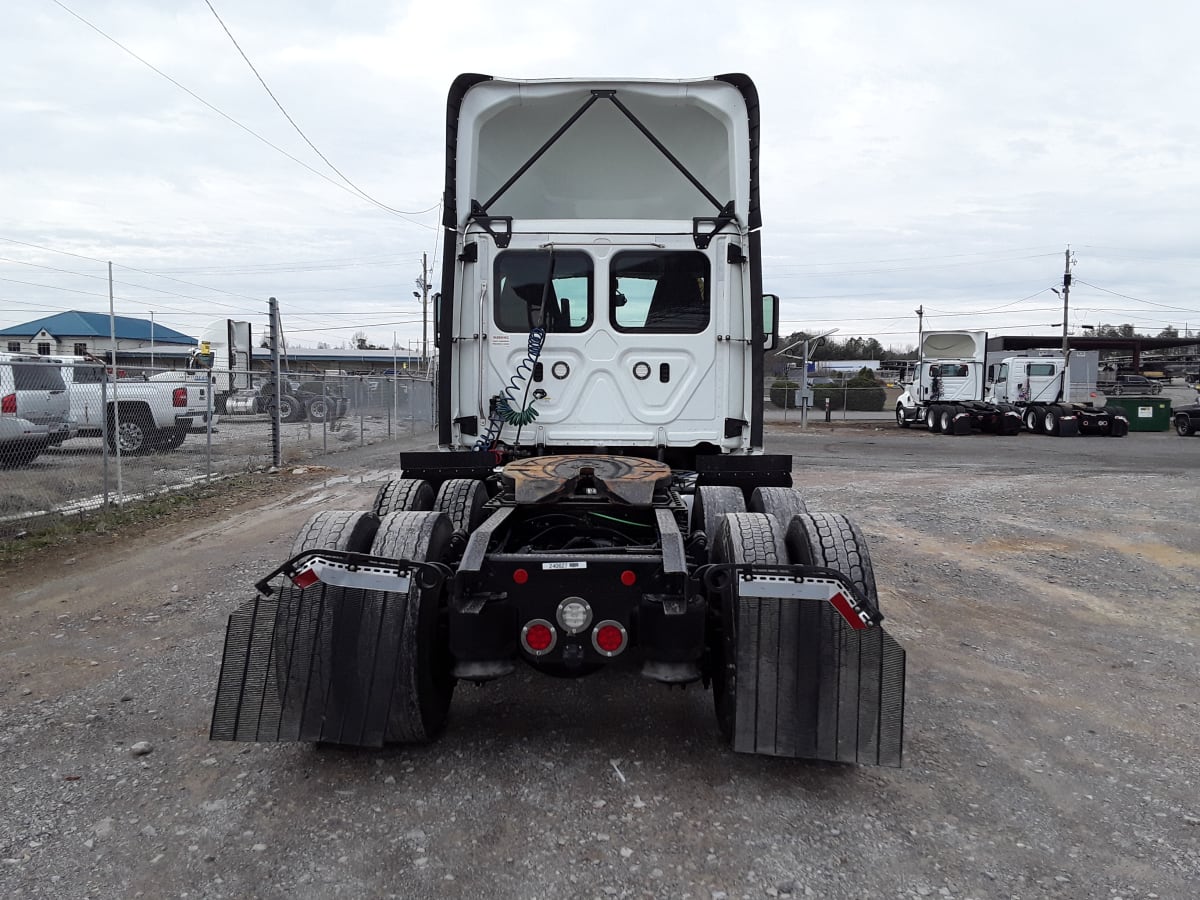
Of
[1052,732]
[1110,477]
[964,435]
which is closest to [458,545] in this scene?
[1052,732]

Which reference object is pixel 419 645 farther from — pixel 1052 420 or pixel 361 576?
pixel 1052 420

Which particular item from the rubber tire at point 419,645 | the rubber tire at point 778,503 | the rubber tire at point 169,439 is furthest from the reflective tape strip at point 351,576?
the rubber tire at point 169,439

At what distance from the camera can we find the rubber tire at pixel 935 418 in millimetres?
28938

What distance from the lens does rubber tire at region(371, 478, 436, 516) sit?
4.90 metres

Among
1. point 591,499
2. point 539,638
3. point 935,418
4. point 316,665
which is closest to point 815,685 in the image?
point 539,638

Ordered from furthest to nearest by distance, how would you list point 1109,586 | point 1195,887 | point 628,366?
point 1109,586 < point 628,366 < point 1195,887

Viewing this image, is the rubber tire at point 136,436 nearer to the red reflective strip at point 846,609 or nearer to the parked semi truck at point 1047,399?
the red reflective strip at point 846,609

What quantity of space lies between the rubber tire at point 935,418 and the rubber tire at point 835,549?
27187 mm

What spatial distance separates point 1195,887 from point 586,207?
5.24m

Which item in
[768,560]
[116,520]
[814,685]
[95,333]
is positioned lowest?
[116,520]

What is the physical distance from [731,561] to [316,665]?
177 centimetres

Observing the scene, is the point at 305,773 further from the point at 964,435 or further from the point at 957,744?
the point at 964,435

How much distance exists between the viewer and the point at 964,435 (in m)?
27.5

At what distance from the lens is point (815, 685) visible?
3295 mm
